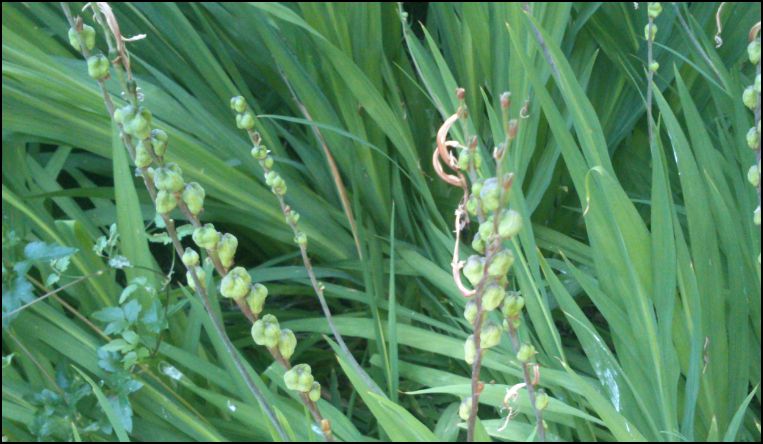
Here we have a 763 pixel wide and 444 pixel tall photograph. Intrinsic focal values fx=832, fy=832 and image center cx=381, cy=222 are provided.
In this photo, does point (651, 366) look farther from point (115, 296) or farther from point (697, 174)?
point (115, 296)

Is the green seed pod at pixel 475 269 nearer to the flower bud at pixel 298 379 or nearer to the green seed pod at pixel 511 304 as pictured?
the green seed pod at pixel 511 304

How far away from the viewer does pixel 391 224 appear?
1054 millimetres

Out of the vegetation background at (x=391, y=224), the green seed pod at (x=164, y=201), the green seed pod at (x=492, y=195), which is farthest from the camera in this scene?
the vegetation background at (x=391, y=224)

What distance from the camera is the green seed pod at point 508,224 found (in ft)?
1.30

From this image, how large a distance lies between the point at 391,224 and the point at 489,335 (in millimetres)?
603

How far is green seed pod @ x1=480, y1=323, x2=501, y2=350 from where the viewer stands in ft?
1.49

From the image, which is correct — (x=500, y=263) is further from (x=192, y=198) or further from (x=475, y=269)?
(x=192, y=198)

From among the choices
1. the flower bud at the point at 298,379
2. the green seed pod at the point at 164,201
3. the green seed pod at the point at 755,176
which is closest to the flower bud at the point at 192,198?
the green seed pod at the point at 164,201

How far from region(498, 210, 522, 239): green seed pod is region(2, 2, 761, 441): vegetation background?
0.31 m

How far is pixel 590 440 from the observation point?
0.84 metres

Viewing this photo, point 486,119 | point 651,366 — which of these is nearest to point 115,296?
point 486,119

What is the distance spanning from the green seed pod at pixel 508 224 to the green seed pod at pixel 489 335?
7 centimetres

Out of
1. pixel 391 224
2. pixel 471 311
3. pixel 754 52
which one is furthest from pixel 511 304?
pixel 391 224

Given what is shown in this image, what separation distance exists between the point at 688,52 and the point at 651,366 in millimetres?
554
